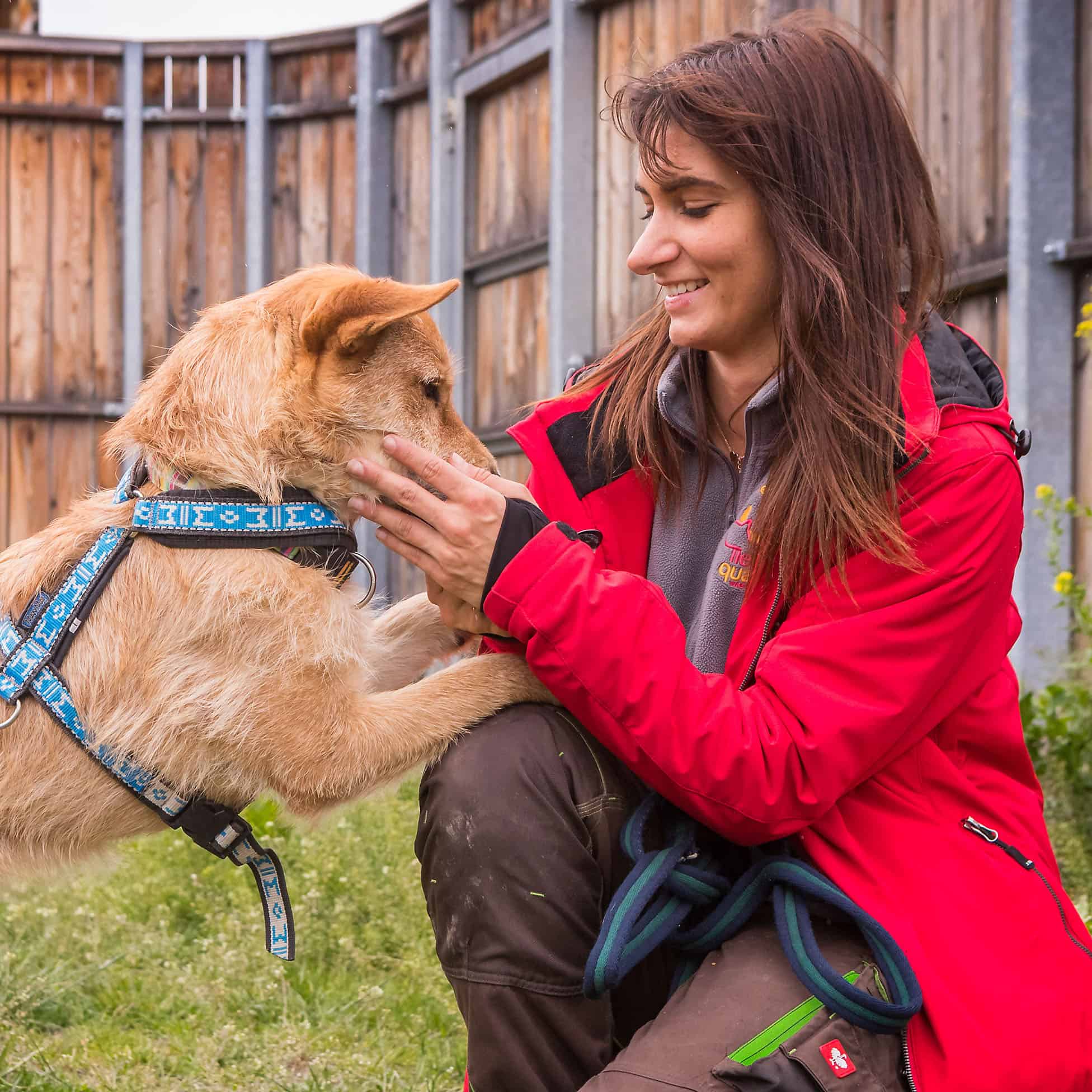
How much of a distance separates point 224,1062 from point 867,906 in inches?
64.3

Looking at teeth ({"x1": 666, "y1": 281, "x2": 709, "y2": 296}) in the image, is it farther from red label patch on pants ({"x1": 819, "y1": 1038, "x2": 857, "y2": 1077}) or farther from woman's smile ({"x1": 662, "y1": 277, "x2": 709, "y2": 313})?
red label patch on pants ({"x1": 819, "y1": 1038, "x2": 857, "y2": 1077})

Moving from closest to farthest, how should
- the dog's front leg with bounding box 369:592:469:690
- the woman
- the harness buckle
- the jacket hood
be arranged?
1. the woman
2. the jacket hood
3. the harness buckle
4. the dog's front leg with bounding box 369:592:469:690

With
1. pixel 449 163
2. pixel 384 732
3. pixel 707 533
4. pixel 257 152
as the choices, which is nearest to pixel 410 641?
pixel 384 732

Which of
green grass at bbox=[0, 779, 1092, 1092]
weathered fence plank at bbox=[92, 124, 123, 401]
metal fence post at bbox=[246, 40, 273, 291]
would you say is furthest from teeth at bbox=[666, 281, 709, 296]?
weathered fence plank at bbox=[92, 124, 123, 401]

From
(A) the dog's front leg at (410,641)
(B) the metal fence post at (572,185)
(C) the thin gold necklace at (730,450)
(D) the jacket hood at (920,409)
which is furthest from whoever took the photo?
(B) the metal fence post at (572,185)

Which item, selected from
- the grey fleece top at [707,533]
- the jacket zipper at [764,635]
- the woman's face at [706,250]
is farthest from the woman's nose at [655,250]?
the jacket zipper at [764,635]

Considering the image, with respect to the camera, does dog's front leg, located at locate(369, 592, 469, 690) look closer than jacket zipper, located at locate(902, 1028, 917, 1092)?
No

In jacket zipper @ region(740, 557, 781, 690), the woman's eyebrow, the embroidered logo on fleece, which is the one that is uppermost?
the woman's eyebrow

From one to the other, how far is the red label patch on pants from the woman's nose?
1274mm

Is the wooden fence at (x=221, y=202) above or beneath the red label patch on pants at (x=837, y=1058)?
above

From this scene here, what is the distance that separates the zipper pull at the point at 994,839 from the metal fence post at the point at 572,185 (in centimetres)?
480

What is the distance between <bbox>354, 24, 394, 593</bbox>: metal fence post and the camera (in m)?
8.11

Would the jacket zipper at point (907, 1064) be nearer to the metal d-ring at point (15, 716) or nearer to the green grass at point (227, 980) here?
the green grass at point (227, 980)

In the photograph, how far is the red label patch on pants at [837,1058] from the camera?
69.6 inches
